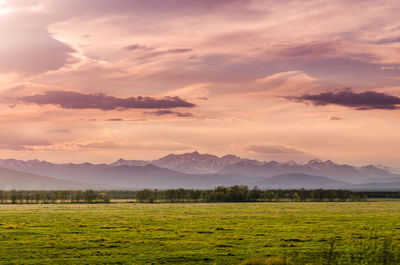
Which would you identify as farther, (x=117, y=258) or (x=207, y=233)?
(x=207, y=233)

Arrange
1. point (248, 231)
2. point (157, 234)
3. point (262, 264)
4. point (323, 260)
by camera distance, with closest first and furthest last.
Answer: point (262, 264), point (323, 260), point (157, 234), point (248, 231)

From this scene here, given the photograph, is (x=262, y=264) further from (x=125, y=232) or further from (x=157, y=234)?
(x=125, y=232)

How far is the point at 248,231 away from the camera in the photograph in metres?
59.1

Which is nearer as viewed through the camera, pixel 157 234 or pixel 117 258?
pixel 117 258

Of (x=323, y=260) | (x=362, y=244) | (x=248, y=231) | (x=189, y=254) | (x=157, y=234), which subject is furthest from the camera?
(x=248, y=231)

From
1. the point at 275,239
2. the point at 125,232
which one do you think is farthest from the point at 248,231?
the point at 125,232

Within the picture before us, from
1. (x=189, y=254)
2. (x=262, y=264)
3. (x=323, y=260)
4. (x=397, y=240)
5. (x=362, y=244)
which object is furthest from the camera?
(x=397, y=240)

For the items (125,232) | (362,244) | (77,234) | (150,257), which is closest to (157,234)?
(125,232)

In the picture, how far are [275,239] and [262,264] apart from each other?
18.2 m

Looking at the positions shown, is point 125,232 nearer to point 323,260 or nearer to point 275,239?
point 275,239

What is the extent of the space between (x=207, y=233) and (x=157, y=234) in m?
6.30

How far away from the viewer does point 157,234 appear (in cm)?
5466

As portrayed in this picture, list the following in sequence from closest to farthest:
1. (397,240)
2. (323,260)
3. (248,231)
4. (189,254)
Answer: (323,260)
(189,254)
(397,240)
(248,231)

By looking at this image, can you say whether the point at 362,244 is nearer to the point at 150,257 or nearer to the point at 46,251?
the point at 150,257
